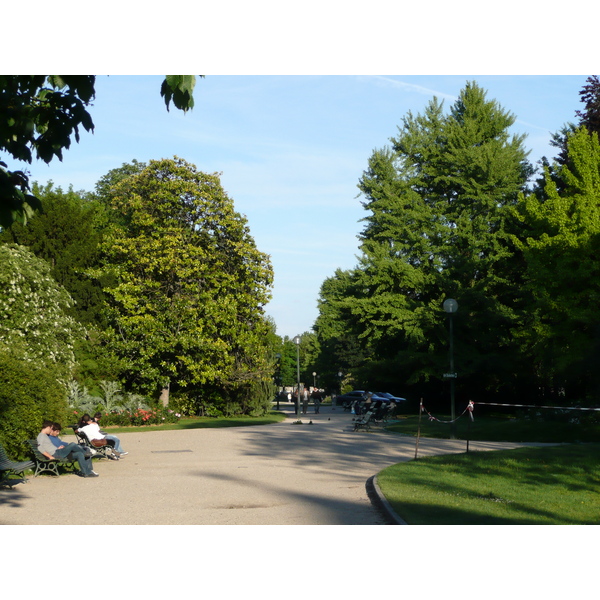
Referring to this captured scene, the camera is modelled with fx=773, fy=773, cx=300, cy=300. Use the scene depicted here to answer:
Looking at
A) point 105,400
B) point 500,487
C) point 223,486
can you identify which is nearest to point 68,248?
point 105,400

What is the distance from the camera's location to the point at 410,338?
46.0 m

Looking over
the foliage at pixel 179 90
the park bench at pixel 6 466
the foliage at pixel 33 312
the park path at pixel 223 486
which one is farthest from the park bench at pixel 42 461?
the foliage at pixel 33 312

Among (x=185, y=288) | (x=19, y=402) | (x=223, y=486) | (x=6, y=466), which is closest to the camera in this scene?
(x=6, y=466)

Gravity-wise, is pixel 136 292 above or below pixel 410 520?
above

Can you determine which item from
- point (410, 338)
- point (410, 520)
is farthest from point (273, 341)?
point (410, 520)

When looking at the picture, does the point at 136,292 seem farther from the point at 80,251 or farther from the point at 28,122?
the point at 28,122

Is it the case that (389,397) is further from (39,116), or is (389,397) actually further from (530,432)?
(39,116)

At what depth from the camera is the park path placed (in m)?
10.6

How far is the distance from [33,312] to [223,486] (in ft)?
65.9

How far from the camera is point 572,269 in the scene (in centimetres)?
3081

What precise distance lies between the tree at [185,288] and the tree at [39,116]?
100ft

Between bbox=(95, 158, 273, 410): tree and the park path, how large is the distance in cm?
1460

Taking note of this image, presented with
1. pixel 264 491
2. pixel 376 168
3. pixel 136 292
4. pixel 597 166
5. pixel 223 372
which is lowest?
pixel 264 491

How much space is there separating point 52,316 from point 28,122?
84.5ft
